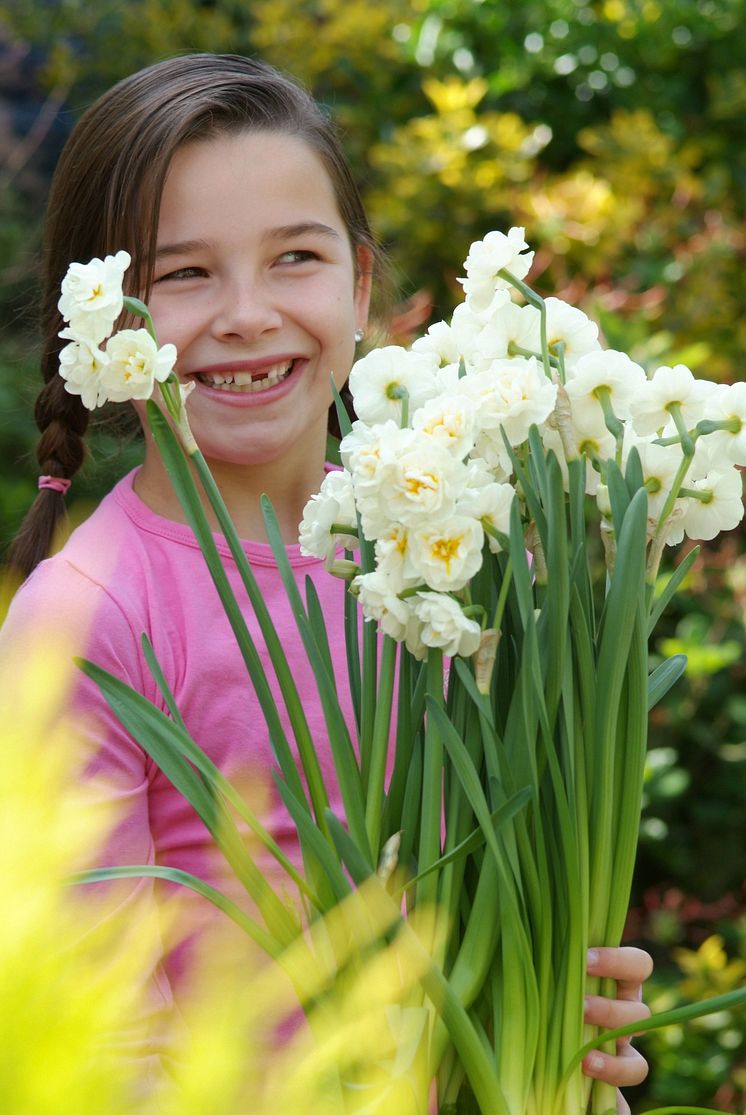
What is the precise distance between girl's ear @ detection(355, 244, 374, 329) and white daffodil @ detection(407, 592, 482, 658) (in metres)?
0.80

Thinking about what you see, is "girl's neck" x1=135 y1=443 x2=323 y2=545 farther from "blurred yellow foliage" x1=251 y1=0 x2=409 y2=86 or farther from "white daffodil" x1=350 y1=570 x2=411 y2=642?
"blurred yellow foliage" x1=251 y1=0 x2=409 y2=86

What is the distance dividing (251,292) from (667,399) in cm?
48

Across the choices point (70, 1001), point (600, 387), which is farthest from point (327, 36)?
point (70, 1001)

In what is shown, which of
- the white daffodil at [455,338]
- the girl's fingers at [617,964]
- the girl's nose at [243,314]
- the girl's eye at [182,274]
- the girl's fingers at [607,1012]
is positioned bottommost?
the girl's fingers at [607,1012]

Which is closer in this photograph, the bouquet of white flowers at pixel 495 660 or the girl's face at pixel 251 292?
the bouquet of white flowers at pixel 495 660

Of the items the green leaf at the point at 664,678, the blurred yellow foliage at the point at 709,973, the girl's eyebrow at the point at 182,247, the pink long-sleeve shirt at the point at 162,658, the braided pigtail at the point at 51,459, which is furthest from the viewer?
the blurred yellow foliage at the point at 709,973

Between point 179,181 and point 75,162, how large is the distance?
0.22 m

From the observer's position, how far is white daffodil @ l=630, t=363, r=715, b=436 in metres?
0.85

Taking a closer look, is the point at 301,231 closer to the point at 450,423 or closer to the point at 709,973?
the point at 450,423

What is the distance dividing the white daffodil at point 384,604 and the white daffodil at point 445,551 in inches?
0.9

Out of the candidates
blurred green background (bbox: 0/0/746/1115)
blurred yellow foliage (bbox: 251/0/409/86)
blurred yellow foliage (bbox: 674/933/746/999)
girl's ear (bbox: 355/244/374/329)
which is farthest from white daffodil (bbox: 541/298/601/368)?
blurred yellow foliage (bbox: 251/0/409/86)

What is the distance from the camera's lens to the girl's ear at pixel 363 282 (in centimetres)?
154

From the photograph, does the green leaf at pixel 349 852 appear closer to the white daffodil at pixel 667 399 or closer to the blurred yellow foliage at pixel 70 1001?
the blurred yellow foliage at pixel 70 1001

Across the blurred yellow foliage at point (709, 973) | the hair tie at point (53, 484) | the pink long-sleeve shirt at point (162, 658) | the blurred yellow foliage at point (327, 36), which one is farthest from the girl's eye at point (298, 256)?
the blurred yellow foliage at point (327, 36)
